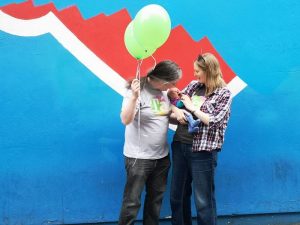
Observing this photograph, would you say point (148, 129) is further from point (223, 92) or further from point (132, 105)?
point (223, 92)

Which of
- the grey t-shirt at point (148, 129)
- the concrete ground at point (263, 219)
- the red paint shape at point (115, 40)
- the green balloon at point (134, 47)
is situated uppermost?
the red paint shape at point (115, 40)

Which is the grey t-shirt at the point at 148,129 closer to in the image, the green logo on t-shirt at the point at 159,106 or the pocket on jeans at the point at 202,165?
the green logo on t-shirt at the point at 159,106

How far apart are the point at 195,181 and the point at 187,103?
0.60 metres

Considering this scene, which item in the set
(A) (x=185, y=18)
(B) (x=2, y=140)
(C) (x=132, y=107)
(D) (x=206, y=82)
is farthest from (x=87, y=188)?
(A) (x=185, y=18)

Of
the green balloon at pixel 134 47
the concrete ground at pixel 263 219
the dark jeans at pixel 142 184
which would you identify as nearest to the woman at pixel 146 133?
the dark jeans at pixel 142 184

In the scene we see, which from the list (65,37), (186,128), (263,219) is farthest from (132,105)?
(263,219)

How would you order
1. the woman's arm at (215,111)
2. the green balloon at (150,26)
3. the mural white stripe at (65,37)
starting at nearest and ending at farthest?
the green balloon at (150,26) → the woman's arm at (215,111) → the mural white stripe at (65,37)

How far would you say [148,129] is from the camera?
3.00 metres

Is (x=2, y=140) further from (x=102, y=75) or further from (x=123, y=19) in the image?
(x=123, y=19)

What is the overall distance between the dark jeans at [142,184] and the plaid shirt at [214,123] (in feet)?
1.12

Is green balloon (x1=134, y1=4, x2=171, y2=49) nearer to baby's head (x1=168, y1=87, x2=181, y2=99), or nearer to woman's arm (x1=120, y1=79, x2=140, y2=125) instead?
woman's arm (x1=120, y1=79, x2=140, y2=125)

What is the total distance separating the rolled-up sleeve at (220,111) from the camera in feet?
9.60

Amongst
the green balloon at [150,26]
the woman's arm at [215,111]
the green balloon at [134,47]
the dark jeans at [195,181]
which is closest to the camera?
the green balloon at [150,26]

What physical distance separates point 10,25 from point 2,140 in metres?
0.96
